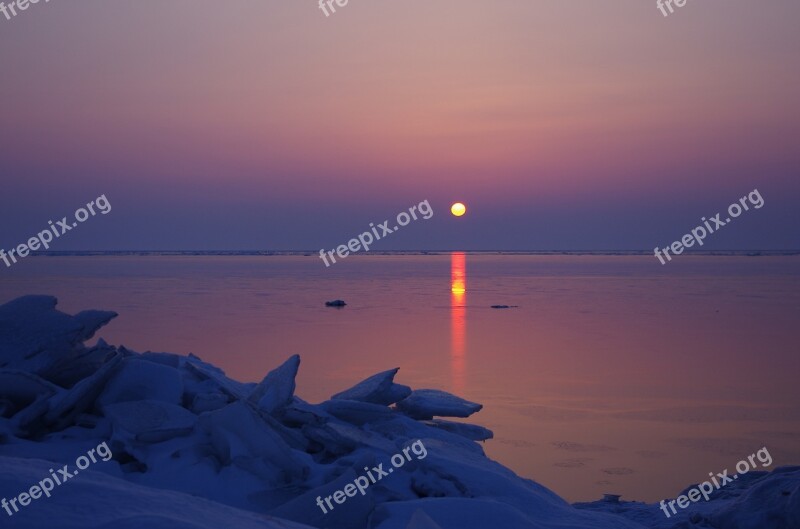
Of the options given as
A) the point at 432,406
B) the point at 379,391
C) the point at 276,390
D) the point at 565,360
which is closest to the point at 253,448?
the point at 276,390

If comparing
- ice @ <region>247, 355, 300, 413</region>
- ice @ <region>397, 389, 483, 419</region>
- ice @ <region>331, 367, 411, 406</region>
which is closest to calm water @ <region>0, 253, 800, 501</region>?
ice @ <region>397, 389, 483, 419</region>

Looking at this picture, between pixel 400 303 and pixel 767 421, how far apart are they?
51.2 feet

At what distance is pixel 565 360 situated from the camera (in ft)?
40.3

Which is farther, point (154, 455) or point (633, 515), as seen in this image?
point (633, 515)

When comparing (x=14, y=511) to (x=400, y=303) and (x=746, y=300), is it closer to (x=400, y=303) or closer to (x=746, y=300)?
(x=400, y=303)

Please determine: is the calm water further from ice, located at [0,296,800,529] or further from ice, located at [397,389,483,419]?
ice, located at [0,296,800,529]

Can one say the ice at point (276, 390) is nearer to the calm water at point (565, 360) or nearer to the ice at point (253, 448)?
the ice at point (253, 448)

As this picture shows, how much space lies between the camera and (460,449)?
5371mm

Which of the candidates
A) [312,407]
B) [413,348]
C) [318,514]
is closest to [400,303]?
[413,348]

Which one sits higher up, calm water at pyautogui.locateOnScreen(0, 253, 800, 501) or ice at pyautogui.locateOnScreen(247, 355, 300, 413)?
ice at pyautogui.locateOnScreen(247, 355, 300, 413)

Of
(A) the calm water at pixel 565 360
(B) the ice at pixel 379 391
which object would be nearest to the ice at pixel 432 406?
(B) the ice at pixel 379 391

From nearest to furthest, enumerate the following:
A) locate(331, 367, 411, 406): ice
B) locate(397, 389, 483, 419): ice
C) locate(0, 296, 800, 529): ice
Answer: locate(0, 296, 800, 529): ice, locate(331, 367, 411, 406): ice, locate(397, 389, 483, 419): ice

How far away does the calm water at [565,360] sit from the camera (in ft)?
23.6

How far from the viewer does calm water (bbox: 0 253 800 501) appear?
721cm
